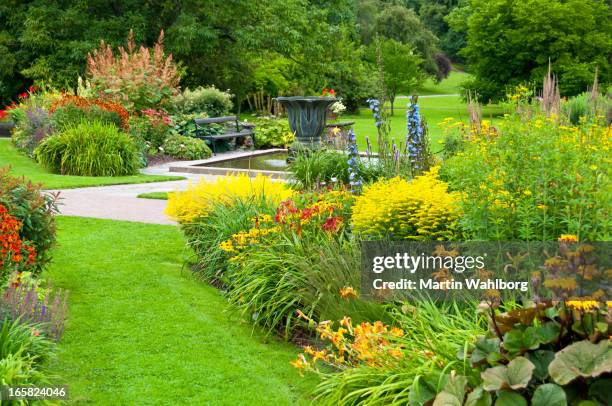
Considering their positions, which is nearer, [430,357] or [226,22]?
[430,357]

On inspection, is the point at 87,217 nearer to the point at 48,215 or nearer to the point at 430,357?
the point at 48,215

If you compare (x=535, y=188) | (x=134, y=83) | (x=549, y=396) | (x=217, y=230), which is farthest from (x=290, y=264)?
(x=134, y=83)

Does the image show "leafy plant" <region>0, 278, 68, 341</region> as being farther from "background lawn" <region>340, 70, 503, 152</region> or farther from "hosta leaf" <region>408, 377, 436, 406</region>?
"background lawn" <region>340, 70, 503, 152</region>

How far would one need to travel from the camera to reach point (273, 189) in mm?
8453

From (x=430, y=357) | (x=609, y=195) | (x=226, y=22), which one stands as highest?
(x=226, y=22)

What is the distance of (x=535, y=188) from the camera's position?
5438mm

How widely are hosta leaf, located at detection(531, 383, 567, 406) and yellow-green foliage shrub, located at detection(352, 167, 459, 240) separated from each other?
8.02ft

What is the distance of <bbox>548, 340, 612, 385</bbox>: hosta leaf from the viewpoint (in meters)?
3.37

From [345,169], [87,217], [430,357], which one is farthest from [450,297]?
[87,217]

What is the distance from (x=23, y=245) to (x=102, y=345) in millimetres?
1179

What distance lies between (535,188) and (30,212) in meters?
4.07

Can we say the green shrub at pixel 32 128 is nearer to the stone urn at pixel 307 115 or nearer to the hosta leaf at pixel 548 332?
the stone urn at pixel 307 115

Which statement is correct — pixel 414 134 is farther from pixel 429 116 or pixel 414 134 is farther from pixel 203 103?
pixel 429 116

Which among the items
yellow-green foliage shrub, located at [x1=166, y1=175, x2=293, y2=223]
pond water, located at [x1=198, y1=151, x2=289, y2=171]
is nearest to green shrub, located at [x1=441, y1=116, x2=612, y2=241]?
yellow-green foliage shrub, located at [x1=166, y1=175, x2=293, y2=223]
